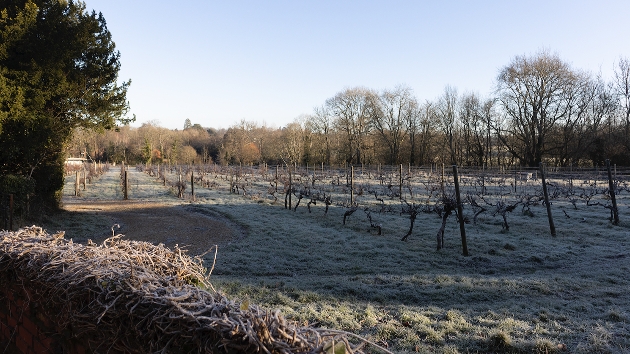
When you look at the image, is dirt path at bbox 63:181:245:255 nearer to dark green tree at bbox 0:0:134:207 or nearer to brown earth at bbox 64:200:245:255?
brown earth at bbox 64:200:245:255

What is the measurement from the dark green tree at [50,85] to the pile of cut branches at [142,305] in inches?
380

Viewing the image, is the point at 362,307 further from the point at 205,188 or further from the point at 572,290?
the point at 205,188

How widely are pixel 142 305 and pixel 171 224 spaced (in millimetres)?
11579

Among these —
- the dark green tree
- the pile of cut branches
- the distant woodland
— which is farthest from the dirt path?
the distant woodland

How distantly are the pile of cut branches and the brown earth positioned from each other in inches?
212

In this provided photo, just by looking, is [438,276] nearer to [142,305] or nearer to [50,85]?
[142,305]

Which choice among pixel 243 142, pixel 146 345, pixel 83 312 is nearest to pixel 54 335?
pixel 83 312

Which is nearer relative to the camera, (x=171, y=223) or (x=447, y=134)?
(x=171, y=223)

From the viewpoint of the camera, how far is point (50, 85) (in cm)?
1138

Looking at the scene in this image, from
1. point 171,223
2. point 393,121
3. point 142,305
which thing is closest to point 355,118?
point 393,121

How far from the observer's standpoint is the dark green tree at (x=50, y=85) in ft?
33.7

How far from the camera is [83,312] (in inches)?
76.3

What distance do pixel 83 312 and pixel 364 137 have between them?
51078mm

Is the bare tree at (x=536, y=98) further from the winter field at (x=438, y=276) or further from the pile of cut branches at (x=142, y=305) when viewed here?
the pile of cut branches at (x=142, y=305)
